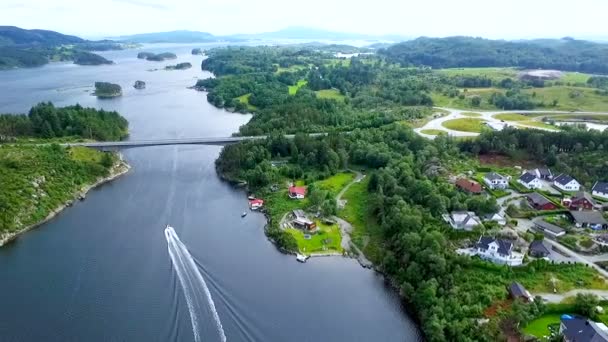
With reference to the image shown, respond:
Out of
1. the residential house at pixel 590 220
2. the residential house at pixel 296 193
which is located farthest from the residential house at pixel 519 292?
the residential house at pixel 296 193

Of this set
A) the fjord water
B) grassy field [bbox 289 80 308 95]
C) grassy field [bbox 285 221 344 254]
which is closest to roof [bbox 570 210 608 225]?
the fjord water

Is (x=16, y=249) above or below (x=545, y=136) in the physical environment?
below

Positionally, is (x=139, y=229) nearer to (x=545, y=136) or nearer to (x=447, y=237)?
(x=447, y=237)

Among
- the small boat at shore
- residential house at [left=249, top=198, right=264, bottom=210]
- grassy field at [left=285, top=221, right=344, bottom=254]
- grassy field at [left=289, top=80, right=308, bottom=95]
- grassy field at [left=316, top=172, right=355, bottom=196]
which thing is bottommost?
the small boat at shore

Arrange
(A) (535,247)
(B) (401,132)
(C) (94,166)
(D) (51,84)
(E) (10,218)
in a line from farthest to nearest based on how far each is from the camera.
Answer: (D) (51,84) < (B) (401,132) < (C) (94,166) < (E) (10,218) < (A) (535,247)

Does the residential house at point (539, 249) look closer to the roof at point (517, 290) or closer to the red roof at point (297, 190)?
the roof at point (517, 290)

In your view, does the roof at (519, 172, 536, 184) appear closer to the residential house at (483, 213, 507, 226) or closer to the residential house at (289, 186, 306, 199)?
the residential house at (483, 213, 507, 226)

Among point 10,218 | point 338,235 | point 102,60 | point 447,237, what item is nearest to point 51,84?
point 102,60
